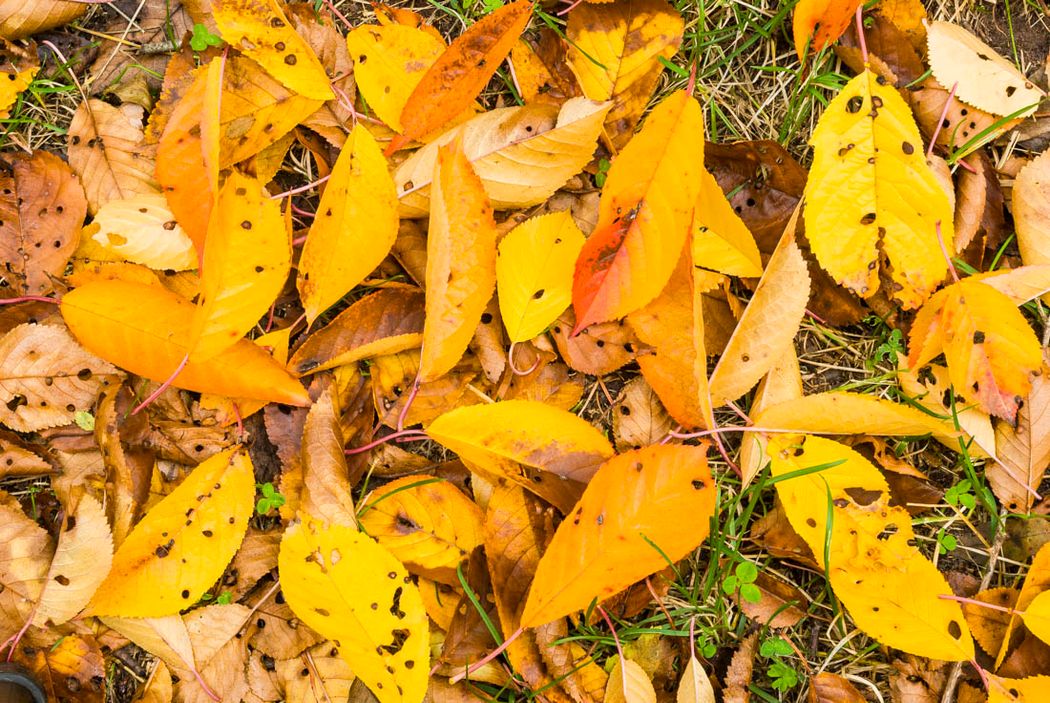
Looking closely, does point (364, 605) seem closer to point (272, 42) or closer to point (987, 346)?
point (272, 42)

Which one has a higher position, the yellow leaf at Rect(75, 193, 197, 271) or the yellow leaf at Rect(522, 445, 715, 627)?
the yellow leaf at Rect(75, 193, 197, 271)

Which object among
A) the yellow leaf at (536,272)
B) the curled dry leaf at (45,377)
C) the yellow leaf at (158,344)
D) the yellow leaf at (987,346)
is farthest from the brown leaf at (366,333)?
the yellow leaf at (987,346)

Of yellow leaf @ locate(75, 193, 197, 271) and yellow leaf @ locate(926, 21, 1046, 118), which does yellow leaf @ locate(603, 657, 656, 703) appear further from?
yellow leaf @ locate(926, 21, 1046, 118)

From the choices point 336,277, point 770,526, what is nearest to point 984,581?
point 770,526

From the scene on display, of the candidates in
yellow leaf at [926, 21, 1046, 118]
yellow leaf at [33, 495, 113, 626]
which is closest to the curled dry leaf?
yellow leaf at [33, 495, 113, 626]

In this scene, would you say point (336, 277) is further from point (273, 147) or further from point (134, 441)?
point (134, 441)

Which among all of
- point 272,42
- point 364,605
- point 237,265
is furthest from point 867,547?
point 272,42

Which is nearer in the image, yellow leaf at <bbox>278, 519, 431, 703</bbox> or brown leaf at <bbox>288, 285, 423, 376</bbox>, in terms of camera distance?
yellow leaf at <bbox>278, 519, 431, 703</bbox>

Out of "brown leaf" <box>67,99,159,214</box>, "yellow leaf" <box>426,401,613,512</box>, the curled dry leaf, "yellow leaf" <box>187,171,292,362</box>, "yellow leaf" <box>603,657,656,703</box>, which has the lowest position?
"yellow leaf" <box>603,657,656,703</box>
